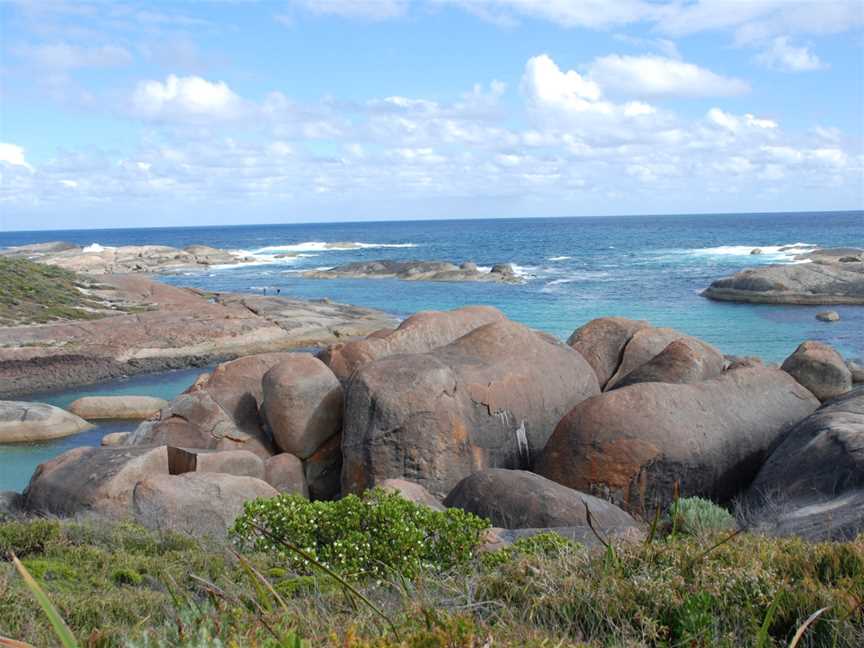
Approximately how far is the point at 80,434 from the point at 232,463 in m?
11.8

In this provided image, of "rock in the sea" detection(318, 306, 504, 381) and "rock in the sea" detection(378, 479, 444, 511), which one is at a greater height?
"rock in the sea" detection(318, 306, 504, 381)

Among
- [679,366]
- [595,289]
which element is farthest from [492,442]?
[595,289]

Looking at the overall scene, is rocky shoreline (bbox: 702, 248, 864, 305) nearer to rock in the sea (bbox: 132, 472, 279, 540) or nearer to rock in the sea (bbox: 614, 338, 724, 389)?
rock in the sea (bbox: 614, 338, 724, 389)

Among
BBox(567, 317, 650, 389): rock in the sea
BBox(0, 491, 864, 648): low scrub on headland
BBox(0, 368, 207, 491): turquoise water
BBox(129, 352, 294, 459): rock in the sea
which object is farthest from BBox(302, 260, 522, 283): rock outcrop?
BBox(0, 491, 864, 648): low scrub on headland

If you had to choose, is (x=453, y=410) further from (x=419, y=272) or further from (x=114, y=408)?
(x=419, y=272)

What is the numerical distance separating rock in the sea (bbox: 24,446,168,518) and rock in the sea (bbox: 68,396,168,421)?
A: 38.0 feet

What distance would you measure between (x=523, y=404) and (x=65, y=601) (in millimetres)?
10343

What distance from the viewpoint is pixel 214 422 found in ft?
57.1

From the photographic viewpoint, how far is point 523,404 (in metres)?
16.5

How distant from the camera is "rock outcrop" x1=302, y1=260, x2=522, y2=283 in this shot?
220 ft

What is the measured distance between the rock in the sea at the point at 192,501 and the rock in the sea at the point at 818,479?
7.85 meters

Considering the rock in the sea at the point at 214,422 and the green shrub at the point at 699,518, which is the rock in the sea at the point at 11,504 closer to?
the rock in the sea at the point at 214,422

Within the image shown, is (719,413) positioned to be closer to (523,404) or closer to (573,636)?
(523,404)

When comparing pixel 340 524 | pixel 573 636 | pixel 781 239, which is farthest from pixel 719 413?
pixel 781 239
